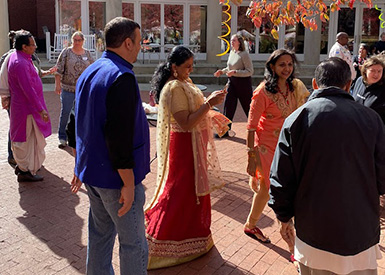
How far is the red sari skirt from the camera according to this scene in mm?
3900

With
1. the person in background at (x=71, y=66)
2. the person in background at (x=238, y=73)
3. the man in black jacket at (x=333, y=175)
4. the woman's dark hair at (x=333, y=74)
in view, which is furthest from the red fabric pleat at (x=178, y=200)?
the person in background at (x=238, y=73)

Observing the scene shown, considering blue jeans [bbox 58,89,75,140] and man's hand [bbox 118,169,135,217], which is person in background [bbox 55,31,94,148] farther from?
man's hand [bbox 118,169,135,217]

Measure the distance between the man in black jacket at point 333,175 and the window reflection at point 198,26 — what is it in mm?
17946

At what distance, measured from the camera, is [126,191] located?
275cm

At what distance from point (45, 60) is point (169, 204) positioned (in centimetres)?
1631

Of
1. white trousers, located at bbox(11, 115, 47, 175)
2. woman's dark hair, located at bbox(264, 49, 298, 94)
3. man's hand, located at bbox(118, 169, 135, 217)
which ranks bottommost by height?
white trousers, located at bbox(11, 115, 47, 175)

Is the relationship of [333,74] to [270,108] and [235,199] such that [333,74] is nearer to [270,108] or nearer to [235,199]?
[270,108]

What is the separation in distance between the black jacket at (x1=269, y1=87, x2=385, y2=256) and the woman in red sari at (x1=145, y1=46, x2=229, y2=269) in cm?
143

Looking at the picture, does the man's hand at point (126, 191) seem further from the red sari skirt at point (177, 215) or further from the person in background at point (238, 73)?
the person in background at point (238, 73)

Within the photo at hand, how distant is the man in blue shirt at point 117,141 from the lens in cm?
264

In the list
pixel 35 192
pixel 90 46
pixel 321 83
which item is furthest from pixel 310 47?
pixel 321 83

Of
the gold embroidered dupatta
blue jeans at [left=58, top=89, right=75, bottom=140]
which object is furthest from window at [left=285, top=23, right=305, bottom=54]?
the gold embroidered dupatta

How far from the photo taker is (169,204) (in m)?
3.93

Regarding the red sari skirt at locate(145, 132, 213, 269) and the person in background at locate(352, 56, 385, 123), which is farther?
the person in background at locate(352, 56, 385, 123)
